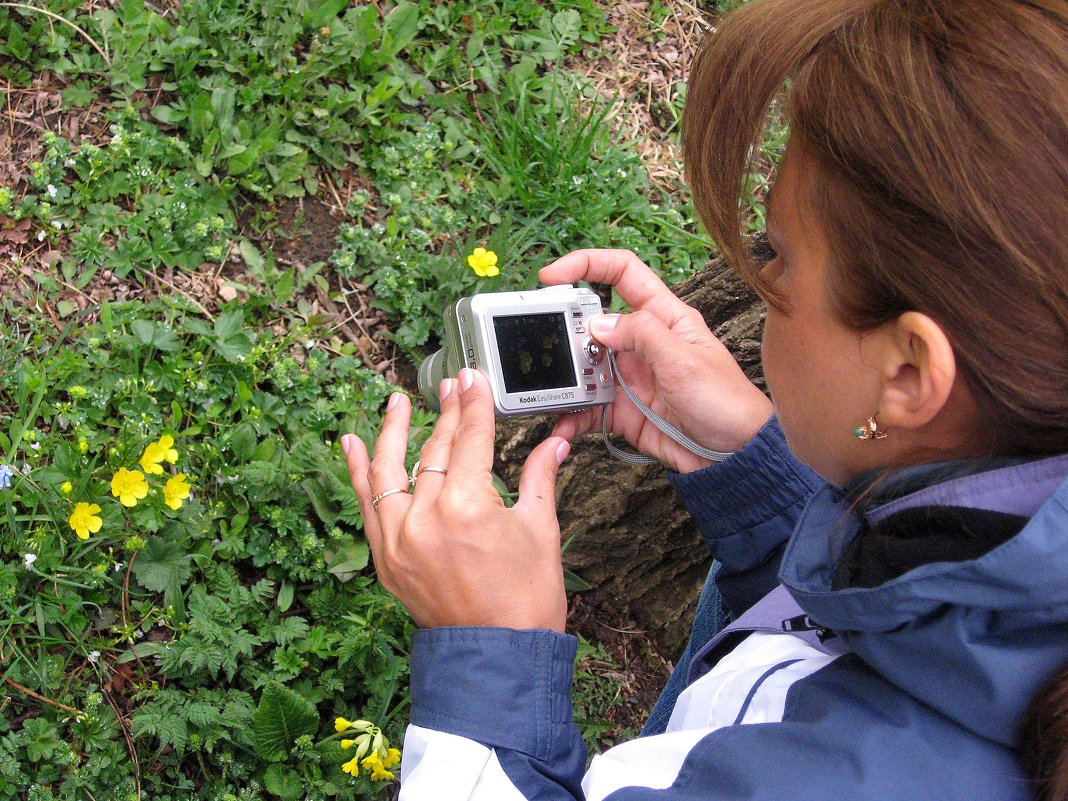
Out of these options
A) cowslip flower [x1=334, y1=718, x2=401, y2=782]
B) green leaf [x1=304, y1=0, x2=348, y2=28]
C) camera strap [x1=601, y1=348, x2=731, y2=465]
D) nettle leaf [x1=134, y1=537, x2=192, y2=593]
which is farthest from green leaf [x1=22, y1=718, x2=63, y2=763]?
green leaf [x1=304, y1=0, x2=348, y2=28]

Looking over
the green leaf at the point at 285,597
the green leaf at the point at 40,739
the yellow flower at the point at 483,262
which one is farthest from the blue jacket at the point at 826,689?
the yellow flower at the point at 483,262

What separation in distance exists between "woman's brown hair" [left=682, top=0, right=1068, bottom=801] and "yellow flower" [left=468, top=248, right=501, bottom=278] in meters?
1.55

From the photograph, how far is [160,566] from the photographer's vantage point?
7.25ft

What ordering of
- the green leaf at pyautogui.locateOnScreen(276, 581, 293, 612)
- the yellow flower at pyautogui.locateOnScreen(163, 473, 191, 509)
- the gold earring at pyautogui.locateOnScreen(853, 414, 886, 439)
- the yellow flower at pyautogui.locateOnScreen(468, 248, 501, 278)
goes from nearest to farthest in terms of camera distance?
1. the gold earring at pyautogui.locateOnScreen(853, 414, 886, 439)
2. the yellow flower at pyautogui.locateOnScreen(163, 473, 191, 509)
3. the green leaf at pyautogui.locateOnScreen(276, 581, 293, 612)
4. the yellow flower at pyautogui.locateOnScreen(468, 248, 501, 278)

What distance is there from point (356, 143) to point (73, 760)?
2.06 m

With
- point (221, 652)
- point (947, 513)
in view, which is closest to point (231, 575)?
point (221, 652)

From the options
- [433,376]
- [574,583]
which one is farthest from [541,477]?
[574,583]

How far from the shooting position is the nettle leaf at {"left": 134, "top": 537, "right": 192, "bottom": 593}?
86.3 inches

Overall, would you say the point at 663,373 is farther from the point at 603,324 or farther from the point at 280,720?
the point at 280,720

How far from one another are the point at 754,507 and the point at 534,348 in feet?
1.96

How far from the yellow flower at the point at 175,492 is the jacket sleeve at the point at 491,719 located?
95 centimetres

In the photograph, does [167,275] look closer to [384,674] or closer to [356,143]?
[356,143]

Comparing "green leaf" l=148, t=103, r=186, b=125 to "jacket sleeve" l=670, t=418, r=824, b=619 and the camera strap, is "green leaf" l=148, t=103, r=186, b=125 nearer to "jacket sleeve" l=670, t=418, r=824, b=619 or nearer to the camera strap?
the camera strap

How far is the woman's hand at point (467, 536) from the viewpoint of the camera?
4.99ft
